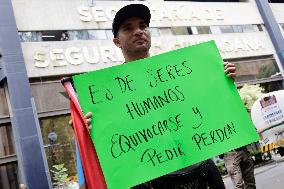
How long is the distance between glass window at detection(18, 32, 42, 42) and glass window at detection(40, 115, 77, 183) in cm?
410

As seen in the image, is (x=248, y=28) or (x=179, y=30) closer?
(x=179, y=30)

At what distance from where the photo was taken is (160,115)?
264 centimetres

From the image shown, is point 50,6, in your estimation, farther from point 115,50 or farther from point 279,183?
point 279,183

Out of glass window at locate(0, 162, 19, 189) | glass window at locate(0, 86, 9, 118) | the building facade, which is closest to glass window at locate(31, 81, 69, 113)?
the building facade

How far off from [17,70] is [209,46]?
16492 mm

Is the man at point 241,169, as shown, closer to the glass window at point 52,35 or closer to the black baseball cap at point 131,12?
the black baseball cap at point 131,12

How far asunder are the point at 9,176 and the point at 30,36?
6.89 meters

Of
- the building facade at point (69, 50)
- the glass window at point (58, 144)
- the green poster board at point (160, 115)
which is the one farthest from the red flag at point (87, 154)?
the glass window at point (58, 144)

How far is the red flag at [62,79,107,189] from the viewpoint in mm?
2389

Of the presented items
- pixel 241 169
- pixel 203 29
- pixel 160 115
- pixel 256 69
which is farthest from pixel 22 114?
pixel 256 69

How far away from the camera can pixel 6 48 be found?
18453mm

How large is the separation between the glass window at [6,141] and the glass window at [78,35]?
594 centimetres

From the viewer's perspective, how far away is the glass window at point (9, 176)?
16859 mm

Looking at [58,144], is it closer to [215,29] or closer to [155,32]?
[155,32]
